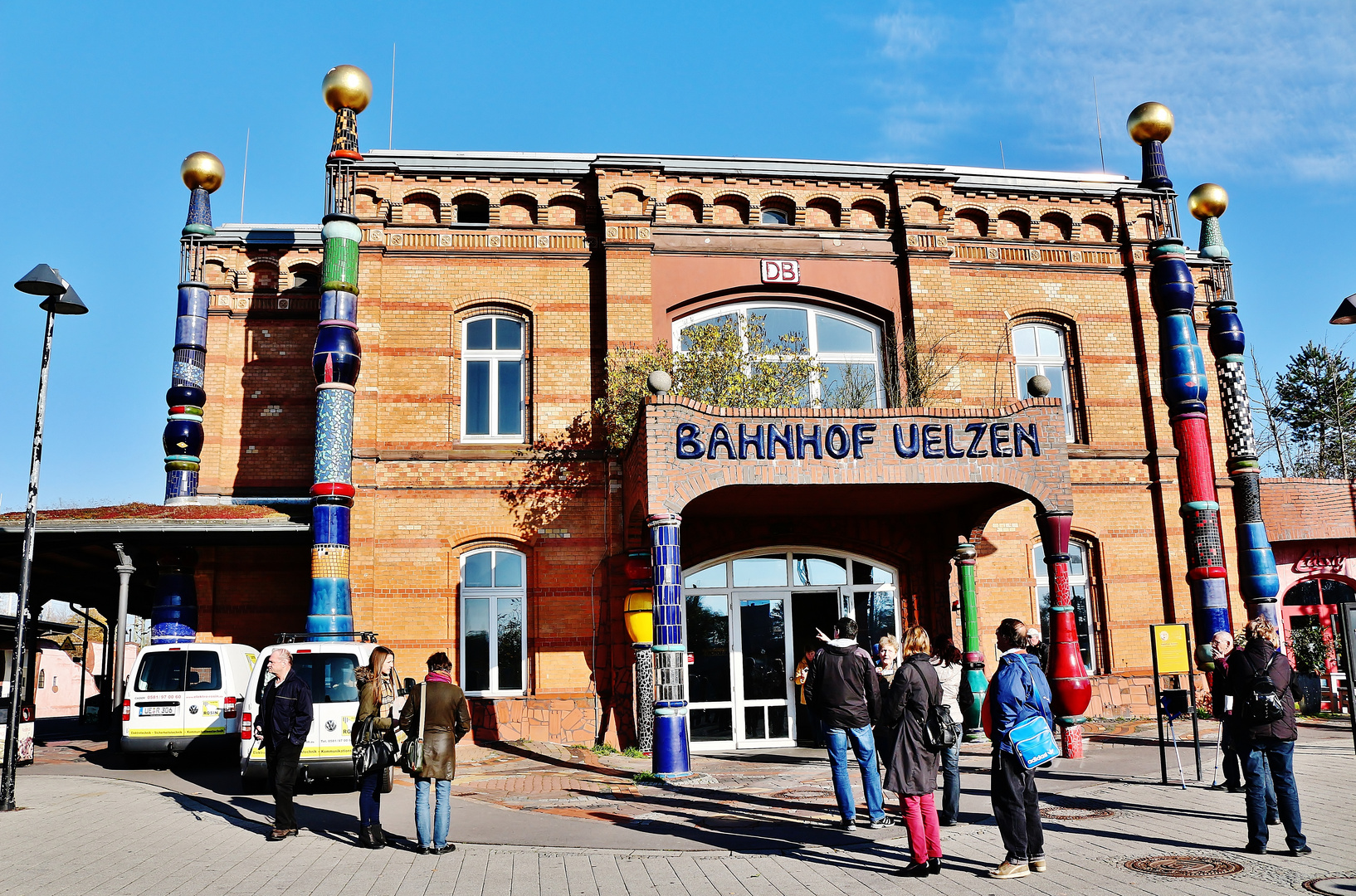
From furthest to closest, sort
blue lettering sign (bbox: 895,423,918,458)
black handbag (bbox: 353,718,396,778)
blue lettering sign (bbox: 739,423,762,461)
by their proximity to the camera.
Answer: blue lettering sign (bbox: 895,423,918,458) → blue lettering sign (bbox: 739,423,762,461) → black handbag (bbox: 353,718,396,778)

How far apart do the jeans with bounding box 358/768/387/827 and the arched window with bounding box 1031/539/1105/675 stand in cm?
1242

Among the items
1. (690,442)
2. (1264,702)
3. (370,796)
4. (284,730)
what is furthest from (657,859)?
(690,442)

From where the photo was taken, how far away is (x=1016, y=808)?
7078mm

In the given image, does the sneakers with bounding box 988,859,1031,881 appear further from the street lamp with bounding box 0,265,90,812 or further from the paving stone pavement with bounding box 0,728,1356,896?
the street lamp with bounding box 0,265,90,812

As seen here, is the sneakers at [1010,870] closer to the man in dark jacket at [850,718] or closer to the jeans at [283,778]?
the man in dark jacket at [850,718]

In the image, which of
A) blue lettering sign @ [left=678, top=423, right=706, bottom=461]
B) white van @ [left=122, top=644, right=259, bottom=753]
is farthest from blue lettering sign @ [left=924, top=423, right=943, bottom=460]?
white van @ [left=122, top=644, right=259, bottom=753]

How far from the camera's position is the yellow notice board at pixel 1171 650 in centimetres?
1169

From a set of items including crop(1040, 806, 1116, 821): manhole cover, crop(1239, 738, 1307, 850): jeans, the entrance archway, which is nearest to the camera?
crop(1239, 738, 1307, 850): jeans

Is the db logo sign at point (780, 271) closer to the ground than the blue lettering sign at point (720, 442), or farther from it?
farther from it

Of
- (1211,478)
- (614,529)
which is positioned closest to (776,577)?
(614,529)

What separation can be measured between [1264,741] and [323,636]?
11.8 metres

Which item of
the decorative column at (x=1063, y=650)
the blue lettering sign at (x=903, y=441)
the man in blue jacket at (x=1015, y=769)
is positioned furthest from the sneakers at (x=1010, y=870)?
the blue lettering sign at (x=903, y=441)

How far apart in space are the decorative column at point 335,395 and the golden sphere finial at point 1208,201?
52.1 ft

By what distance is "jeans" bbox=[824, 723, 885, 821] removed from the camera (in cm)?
880
